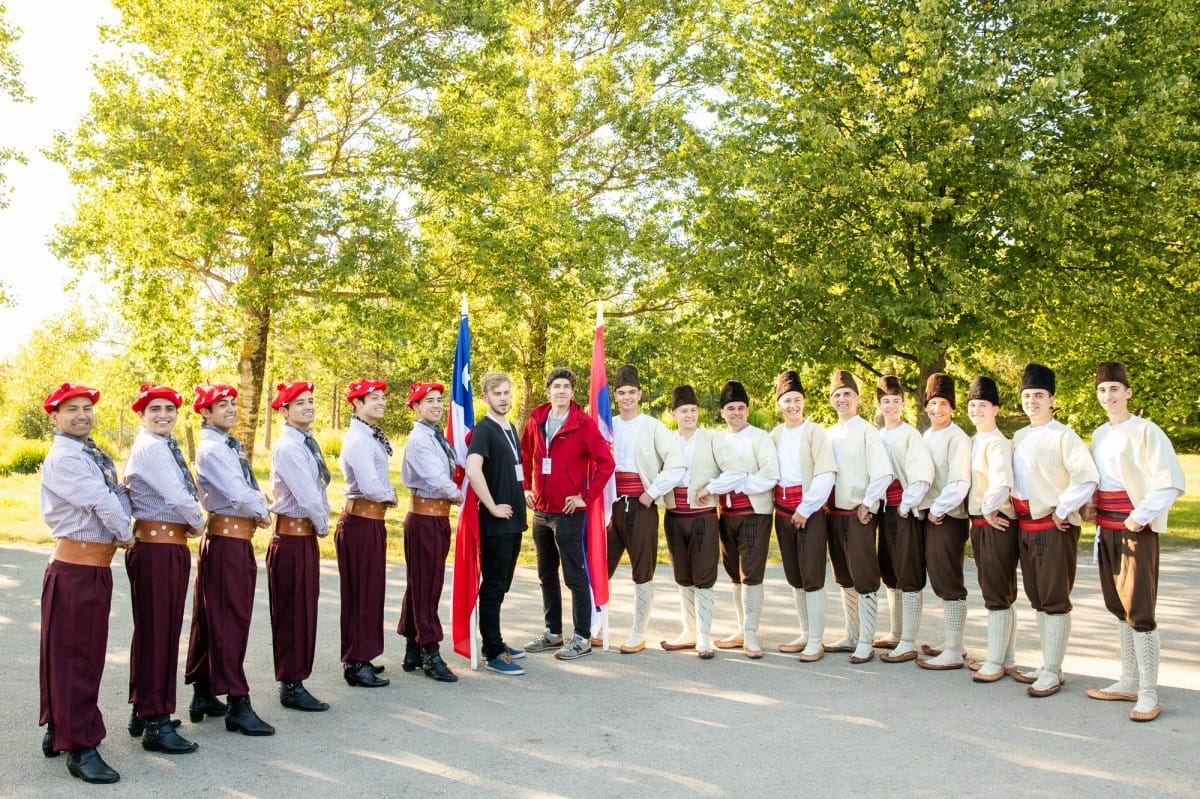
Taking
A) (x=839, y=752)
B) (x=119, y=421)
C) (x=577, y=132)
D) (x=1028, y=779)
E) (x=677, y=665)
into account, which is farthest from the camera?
(x=119, y=421)

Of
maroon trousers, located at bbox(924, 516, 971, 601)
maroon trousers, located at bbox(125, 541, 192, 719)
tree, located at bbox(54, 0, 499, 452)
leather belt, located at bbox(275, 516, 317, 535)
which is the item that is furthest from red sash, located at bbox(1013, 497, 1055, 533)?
tree, located at bbox(54, 0, 499, 452)

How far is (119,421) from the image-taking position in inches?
1583

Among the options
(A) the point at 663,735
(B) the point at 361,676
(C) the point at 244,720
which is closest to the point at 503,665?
(B) the point at 361,676

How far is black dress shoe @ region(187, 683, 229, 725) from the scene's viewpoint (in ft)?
19.9

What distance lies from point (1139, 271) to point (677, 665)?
39.2ft

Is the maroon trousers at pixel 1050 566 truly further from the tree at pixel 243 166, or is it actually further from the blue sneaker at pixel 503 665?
the tree at pixel 243 166

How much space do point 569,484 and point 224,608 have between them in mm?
2758

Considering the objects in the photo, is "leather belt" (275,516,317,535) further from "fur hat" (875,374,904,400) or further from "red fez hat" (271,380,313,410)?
"fur hat" (875,374,904,400)

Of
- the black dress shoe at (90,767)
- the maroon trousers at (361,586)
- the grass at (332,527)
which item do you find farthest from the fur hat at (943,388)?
the black dress shoe at (90,767)

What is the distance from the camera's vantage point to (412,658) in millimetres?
7438

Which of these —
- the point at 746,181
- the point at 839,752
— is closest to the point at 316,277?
the point at 746,181

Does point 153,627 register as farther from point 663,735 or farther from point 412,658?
point 663,735

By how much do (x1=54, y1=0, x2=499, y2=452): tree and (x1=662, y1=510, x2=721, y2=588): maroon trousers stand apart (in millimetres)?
9442

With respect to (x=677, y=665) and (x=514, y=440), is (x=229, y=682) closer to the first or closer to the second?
(x=514, y=440)
